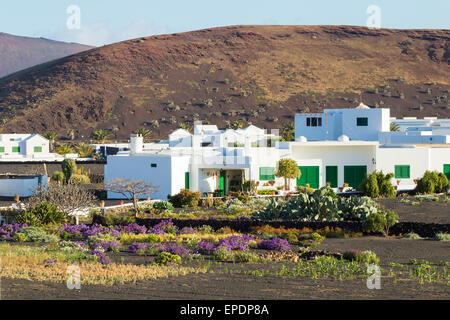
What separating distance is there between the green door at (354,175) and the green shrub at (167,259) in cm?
2188

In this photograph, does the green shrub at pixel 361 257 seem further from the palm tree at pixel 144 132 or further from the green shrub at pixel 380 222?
the palm tree at pixel 144 132

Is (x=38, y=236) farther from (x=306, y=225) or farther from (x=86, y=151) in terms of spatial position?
(x=86, y=151)

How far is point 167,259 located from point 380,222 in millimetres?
7940

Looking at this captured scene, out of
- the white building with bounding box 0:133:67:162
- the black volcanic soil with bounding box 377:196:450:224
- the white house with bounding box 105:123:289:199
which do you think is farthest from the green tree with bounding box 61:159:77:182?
the white building with bounding box 0:133:67:162

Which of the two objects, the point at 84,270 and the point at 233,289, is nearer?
the point at 233,289

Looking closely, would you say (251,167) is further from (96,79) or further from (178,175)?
(96,79)

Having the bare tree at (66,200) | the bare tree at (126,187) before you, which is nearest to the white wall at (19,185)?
the bare tree at (126,187)

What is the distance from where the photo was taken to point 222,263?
1841cm

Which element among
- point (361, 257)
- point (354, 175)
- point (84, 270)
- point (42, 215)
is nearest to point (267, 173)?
point (354, 175)

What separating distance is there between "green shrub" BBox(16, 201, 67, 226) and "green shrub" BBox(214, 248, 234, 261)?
28.4 ft

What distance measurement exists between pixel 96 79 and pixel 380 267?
104 metres

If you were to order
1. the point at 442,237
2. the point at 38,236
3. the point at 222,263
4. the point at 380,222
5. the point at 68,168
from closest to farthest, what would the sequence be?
the point at 222,263 → the point at 442,237 → the point at 38,236 → the point at 380,222 → the point at 68,168

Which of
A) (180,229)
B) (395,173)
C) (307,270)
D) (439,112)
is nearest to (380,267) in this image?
(307,270)

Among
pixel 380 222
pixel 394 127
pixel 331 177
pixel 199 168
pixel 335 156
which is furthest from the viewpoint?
pixel 394 127
